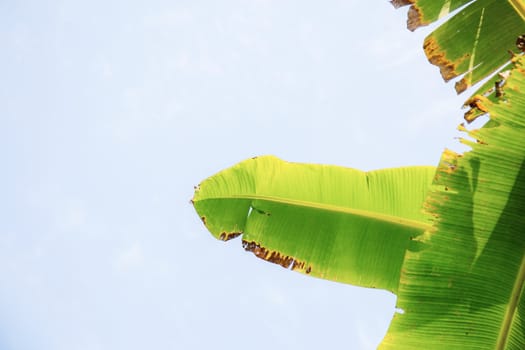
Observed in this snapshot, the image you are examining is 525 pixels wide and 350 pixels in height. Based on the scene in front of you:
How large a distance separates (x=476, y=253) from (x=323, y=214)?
861 mm

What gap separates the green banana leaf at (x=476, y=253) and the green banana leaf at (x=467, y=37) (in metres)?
0.92

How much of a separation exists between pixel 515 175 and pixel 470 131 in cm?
27

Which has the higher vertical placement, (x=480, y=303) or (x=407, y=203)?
(x=407, y=203)

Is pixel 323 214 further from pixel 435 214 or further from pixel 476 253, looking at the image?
pixel 476 253

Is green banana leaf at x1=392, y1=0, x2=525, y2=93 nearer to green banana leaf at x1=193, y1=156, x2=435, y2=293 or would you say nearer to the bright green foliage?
the bright green foliage

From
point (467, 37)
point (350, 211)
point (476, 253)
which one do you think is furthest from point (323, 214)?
point (467, 37)

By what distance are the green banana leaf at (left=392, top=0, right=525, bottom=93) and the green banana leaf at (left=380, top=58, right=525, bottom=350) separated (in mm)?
925

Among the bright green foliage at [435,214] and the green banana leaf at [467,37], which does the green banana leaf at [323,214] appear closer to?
the bright green foliage at [435,214]

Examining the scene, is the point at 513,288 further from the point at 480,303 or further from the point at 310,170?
the point at 310,170

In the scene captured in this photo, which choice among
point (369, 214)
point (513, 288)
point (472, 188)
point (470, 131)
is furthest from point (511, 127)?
point (369, 214)

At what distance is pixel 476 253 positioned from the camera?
2.19m

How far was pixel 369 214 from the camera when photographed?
276 cm

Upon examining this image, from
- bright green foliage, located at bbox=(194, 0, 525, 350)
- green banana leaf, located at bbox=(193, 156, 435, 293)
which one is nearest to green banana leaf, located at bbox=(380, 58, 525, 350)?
bright green foliage, located at bbox=(194, 0, 525, 350)

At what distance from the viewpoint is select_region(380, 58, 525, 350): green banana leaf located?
6.86 ft
